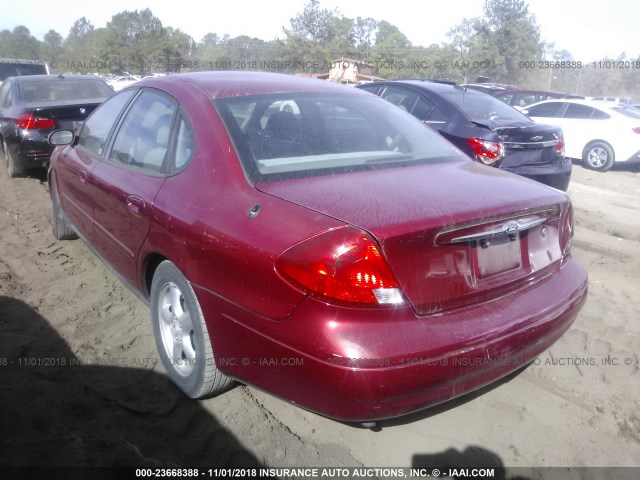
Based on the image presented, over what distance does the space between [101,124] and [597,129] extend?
11192mm

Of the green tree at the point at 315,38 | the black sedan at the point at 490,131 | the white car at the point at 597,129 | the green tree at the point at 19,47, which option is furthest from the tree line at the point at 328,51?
the black sedan at the point at 490,131

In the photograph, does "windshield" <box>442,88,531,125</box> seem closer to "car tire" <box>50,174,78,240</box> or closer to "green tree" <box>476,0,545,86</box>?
"car tire" <box>50,174,78,240</box>

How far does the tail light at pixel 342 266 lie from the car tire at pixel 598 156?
37.9ft

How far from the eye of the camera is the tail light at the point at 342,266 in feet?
6.76

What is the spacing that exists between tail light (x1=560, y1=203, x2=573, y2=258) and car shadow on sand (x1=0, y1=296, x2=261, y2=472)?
6.01 ft

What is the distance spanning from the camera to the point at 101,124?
3.99 m

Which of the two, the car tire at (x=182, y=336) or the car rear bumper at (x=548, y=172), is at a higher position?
the car rear bumper at (x=548, y=172)

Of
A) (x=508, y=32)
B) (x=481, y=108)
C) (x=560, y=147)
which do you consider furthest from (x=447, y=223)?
(x=508, y=32)

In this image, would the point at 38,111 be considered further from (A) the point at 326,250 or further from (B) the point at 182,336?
(A) the point at 326,250

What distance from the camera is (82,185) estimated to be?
3.91 meters

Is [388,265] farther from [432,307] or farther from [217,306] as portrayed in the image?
[217,306]

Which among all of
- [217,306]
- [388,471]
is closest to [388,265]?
[217,306]

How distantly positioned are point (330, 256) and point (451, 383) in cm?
72

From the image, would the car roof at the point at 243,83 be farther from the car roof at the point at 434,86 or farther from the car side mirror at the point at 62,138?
the car roof at the point at 434,86
